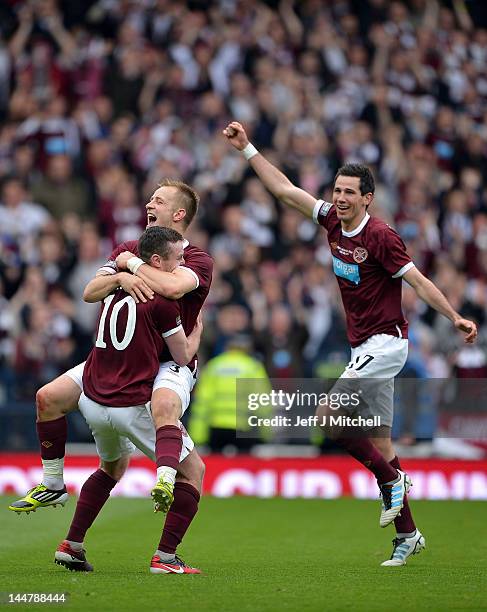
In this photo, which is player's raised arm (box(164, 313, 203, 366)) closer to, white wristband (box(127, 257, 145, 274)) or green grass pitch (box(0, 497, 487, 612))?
white wristband (box(127, 257, 145, 274))

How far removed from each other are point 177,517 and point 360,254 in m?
2.26

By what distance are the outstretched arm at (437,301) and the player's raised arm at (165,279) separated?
1555mm

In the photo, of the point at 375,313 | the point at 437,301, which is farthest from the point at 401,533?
the point at 437,301

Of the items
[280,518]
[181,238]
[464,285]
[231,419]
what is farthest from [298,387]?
[181,238]

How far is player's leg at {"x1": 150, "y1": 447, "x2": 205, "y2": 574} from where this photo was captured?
735 centimetres

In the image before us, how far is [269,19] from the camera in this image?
66.7 ft

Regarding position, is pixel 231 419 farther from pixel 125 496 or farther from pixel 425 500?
pixel 425 500

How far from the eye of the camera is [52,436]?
754 centimetres

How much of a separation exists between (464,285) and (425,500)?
3860 mm

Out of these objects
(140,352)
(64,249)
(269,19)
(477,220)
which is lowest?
(140,352)

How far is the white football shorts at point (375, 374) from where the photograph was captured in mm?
8273

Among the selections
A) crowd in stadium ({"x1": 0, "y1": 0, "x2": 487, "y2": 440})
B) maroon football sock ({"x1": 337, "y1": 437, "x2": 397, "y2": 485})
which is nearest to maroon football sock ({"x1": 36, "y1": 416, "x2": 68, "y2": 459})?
maroon football sock ({"x1": 337, "y1": 437, "x2": 397, "y2": 485})

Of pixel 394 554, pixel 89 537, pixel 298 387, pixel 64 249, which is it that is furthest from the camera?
pixel 64 249

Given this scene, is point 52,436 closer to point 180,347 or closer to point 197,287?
point 180,347
